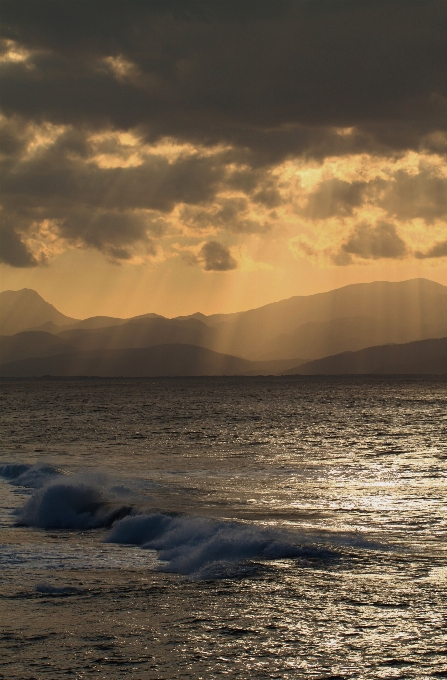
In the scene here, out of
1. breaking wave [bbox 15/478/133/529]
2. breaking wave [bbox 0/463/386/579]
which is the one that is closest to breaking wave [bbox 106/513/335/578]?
breaking wave [bbox 0/463/386/579]

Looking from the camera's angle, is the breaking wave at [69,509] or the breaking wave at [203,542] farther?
the breaking wave at [69,509]

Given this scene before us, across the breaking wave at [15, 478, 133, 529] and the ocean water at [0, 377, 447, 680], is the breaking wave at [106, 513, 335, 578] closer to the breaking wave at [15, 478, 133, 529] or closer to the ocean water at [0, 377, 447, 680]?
the ocean water at [0, 377, 447, 680]

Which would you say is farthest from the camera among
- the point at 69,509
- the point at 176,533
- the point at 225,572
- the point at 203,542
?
the point at 69,509

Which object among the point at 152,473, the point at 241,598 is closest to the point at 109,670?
the point at 241,598

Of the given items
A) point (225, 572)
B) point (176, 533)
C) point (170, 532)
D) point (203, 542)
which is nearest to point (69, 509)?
point (170, 532)

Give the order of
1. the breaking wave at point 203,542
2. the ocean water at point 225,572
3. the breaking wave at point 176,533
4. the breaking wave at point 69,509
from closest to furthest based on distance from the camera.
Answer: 1. the ocean water at point 225,572
2. the breaking wave at point 203,542
3. the breaking wave at point 176,533
4. the breaking wave at point 69,509

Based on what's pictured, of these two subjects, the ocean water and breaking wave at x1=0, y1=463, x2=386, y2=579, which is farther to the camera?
breaking wave at x1=0, y1=463, x2=386, y2=579

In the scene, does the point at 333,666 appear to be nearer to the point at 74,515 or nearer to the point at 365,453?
the point at 74,515

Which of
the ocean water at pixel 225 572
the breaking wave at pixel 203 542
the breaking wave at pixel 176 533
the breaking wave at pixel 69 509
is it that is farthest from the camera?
the breaking wave at pixel 69 509

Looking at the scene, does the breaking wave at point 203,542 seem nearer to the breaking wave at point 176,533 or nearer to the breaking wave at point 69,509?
the breaking wave at point 176,533

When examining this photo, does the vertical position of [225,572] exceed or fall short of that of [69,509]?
it exceeds it

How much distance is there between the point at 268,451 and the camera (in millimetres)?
52938

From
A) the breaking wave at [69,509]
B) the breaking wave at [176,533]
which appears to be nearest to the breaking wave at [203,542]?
the breaking wave at [176,533]

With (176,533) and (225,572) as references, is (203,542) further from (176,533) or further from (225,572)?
(225,572)
